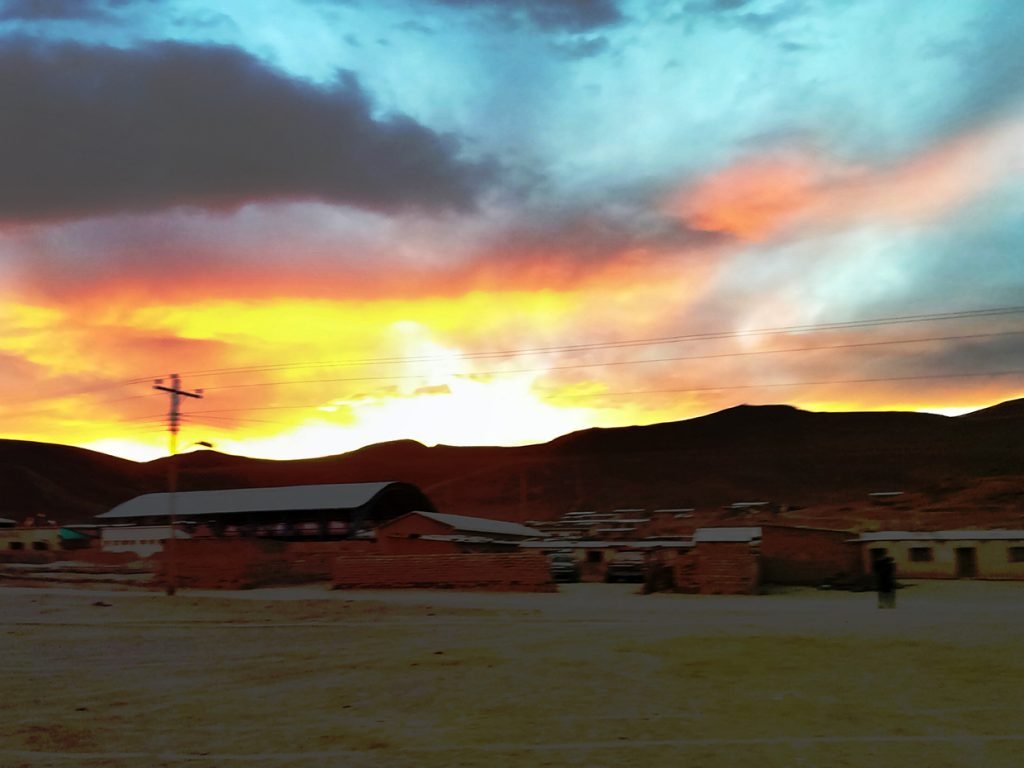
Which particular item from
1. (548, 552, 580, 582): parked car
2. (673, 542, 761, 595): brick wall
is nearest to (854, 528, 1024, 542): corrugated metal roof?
(673, 542, 761, 595): brick wall

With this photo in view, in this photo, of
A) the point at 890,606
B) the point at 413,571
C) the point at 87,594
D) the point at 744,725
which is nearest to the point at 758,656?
the point at 744,725

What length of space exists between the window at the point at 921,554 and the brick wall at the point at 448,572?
20.0 meters

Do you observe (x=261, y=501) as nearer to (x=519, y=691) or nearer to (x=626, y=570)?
(x=626, y=570)

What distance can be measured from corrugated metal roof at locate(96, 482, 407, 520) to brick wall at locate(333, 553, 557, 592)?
3293 centimetres

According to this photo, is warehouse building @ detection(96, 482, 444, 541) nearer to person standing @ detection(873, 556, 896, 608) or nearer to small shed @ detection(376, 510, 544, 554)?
small shed @ detection(376, 510, 544, 554)

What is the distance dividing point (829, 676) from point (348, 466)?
18302cm

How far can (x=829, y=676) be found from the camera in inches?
659

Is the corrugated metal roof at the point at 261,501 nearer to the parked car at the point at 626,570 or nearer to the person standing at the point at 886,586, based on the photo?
the parked car at the point at 626,570

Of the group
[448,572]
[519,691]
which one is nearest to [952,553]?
[448,572]

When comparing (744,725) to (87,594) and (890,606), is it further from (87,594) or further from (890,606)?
(87,594)

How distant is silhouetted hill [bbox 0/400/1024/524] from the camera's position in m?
136

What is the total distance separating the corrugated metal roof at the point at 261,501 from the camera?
8069cm

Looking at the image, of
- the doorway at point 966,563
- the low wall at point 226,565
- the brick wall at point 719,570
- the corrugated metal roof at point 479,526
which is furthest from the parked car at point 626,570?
the corrugated metal roof at point 479,526

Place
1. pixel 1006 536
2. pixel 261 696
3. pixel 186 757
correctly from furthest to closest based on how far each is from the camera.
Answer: pixel 1006 536 < pixel 261 696 < pixel 186 757
